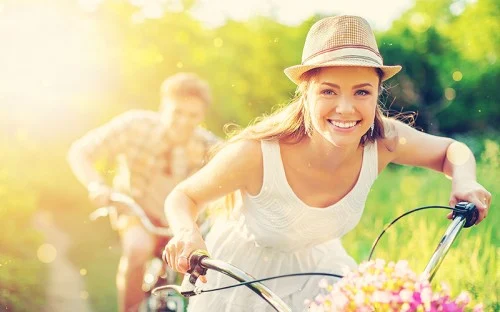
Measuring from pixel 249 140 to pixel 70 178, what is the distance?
7726mm

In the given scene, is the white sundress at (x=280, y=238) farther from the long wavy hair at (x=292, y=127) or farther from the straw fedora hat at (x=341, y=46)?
the straw fedora hat at (x=341, y=46)

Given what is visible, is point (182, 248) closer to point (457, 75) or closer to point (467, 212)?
point (467, 212)

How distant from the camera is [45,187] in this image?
990 centimetres

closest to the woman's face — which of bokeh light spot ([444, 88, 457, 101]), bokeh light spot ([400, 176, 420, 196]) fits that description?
bokeh light spot ([400, 176, 420, 196])

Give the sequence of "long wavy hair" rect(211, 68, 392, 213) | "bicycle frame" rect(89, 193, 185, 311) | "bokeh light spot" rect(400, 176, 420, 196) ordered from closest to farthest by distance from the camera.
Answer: "long wavy hair" rect(211, 68, 392, 213)
"bicycle frame" rect(89, 193, 185, 311)
"bokeh light spot" rect(400, 176, 420, 196)

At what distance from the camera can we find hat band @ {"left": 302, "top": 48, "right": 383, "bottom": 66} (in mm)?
→ 2586

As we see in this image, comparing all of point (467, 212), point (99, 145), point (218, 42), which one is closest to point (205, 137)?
point (99, 145)

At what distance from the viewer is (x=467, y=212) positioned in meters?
2.48

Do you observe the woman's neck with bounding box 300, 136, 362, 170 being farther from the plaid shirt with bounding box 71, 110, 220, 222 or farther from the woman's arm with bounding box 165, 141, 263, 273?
the plaid shirt with bounding box 71, 110, 220, 222

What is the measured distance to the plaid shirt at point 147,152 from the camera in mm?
5270

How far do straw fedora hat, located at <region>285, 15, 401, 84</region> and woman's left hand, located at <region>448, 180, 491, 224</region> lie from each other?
460 mm

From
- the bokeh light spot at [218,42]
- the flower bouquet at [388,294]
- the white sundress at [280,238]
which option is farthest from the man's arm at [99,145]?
the bokeh light spot at [218,42]

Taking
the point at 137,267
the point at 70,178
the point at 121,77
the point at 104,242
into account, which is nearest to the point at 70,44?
the point at 121,77

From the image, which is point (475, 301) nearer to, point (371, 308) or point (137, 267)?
point (137, 267)
